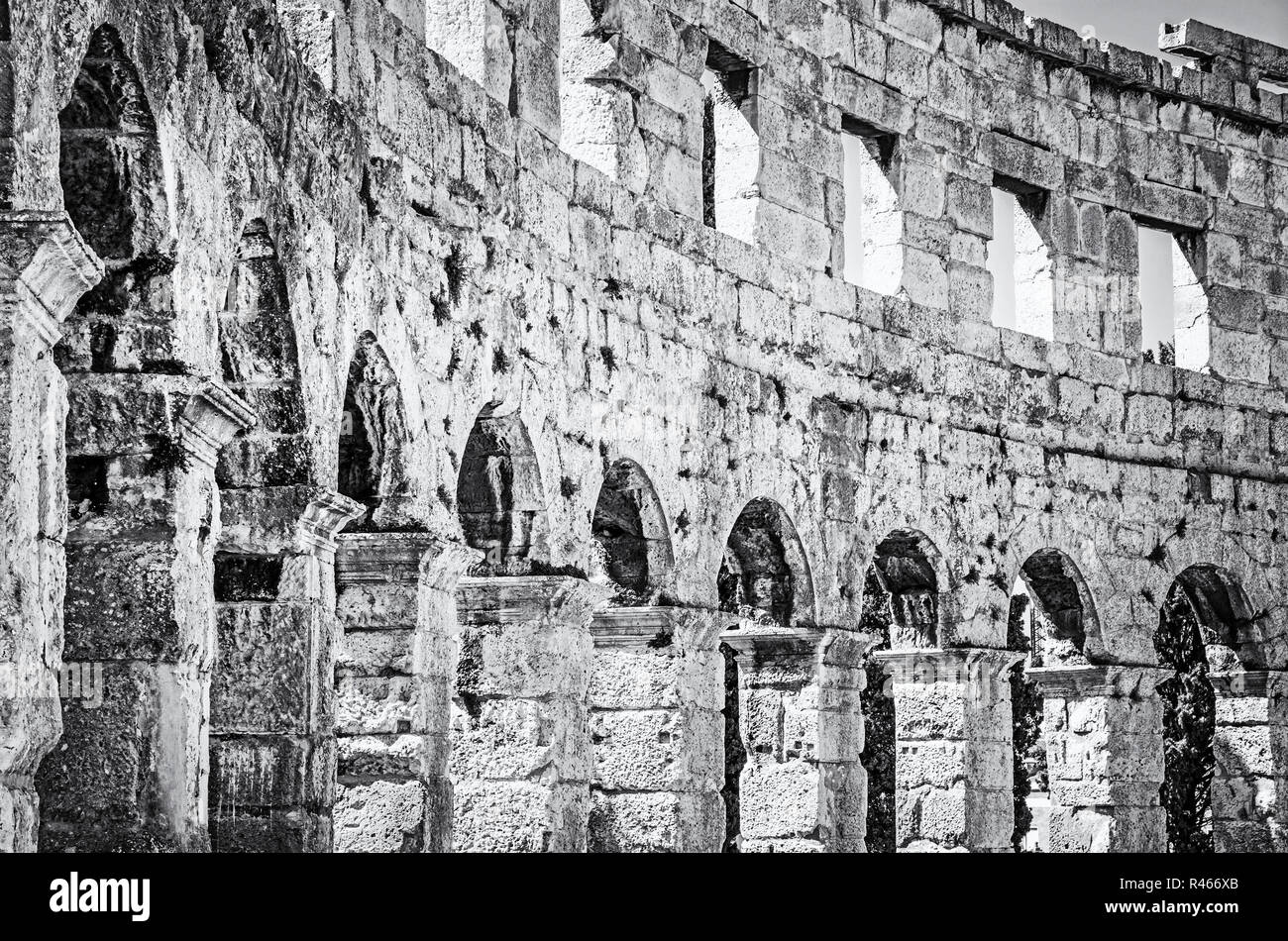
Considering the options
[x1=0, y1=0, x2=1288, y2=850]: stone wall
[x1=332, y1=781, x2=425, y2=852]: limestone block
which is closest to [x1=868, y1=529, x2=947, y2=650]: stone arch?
[x1=0, y1=0, x2=1288, y2=850]: stone wall

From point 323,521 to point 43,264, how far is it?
9.10 ft

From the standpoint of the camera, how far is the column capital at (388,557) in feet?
27.7

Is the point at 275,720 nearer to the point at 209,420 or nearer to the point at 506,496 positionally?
the point at 209,420

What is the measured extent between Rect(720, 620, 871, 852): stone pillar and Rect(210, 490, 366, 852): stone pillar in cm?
517

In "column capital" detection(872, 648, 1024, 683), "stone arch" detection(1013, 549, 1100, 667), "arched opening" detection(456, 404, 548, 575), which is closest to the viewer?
"arched opening" detection(456, 404, 548, 575)

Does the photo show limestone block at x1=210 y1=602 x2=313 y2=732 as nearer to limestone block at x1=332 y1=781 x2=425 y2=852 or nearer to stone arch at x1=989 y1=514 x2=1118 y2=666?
limestone block at x1=332 y1=781 x2=425 y2=852

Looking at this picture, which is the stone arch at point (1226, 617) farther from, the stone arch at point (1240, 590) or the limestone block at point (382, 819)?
the limestone block at point (382, 819)

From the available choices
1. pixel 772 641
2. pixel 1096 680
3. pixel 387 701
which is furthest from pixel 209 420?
pixel 1096 680

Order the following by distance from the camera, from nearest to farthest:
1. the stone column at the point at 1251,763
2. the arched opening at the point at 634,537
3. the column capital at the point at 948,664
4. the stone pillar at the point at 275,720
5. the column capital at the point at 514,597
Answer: the stone pillar at the point at 275,720
the column capital at the point at 514,597
the arched opening at the point at 634,537
the column capital at the point at 948,664
the stone column at the point at 1251,763

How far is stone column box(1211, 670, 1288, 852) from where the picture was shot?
1511 cm

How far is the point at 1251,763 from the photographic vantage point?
15312 millimetres

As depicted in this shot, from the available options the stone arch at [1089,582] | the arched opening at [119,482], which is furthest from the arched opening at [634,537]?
the arched opening at [119,482]

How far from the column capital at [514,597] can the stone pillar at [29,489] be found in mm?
4597
